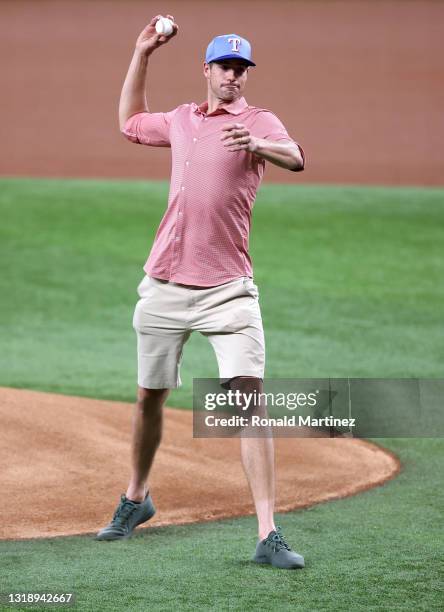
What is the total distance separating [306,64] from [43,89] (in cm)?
556

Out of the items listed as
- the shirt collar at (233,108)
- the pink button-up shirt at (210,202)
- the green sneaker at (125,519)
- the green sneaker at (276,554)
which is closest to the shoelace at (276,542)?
the green sneaker at (276,554)

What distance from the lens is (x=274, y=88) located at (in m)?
24.6

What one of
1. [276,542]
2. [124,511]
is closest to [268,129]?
[276,542]

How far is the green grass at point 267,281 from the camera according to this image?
9.12 m

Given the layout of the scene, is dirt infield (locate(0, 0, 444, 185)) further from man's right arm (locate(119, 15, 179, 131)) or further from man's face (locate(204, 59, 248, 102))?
man's face (locate(204, 59, 248, 102))

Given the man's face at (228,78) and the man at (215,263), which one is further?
the man's face at (228,78)

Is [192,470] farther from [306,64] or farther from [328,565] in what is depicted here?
[306,64]

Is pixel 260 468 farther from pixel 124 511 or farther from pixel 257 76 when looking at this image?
pixel 257 76

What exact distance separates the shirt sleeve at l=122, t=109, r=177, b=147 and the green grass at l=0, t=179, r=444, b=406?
10.9ft

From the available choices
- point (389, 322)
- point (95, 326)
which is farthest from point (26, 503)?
point (389, 322)

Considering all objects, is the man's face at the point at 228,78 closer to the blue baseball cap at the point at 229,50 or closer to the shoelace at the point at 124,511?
the blue baseball cap at the point at 229,50

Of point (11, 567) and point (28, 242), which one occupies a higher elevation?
point (28, 242)

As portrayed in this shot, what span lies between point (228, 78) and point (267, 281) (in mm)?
8142

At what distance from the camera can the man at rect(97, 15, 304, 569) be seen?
441 centimetres
